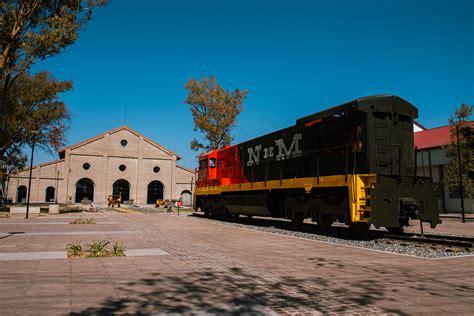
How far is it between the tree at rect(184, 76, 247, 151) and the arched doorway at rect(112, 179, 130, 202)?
1975cm

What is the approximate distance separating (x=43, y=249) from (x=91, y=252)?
1.65 metres

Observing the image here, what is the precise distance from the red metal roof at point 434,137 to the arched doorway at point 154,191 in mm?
36324

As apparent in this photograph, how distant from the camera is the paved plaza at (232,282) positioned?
438 centimetres

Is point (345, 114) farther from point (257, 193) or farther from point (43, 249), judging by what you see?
point (43, 249)

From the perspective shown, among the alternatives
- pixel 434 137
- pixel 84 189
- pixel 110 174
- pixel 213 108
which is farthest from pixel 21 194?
pixel 434 137

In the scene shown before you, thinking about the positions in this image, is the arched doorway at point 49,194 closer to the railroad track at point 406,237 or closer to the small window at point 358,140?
the railroad track at point 406,237

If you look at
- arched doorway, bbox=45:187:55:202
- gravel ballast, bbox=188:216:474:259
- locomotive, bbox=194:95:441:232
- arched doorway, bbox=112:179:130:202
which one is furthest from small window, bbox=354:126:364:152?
arched doorway, bbox=45:187:55:202

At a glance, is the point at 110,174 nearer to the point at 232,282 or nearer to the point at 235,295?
the point at 232,282

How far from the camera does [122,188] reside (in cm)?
5444

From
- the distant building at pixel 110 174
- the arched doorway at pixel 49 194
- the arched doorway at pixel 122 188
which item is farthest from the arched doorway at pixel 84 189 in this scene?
the arched doorway at pixel 49 194

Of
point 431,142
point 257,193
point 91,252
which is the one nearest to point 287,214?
point 257,193

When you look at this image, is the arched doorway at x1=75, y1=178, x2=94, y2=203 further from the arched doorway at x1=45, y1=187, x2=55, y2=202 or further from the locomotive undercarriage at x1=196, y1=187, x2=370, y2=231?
the locomotive undercarriage at x1=196, y1=187, x2=370, y2=231

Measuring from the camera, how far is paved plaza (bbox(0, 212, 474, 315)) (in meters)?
4.38

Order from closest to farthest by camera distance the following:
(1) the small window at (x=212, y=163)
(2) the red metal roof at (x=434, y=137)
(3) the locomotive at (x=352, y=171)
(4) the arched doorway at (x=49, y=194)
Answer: (3) the locomotive at (x=352, y=171) < (1) the small window at (x=212, y=163) < (2) the red metal roof at (x=434, y=137) < (4) the arched doorway at (x=49, y=194)
